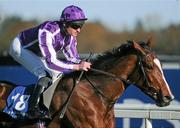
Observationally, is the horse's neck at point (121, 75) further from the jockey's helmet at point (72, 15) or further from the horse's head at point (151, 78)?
the jockey's helmet at point (72, 15)

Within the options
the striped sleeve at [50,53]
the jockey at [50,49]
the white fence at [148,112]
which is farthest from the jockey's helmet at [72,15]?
the white fence at [148,112]

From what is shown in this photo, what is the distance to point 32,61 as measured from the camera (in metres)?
7.13

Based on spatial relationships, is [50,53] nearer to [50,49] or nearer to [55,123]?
[50,49]

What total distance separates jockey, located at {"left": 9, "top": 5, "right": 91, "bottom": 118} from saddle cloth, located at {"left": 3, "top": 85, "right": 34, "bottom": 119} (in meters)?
0.12

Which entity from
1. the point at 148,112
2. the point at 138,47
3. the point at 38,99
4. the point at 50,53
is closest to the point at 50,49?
the point at 50,53

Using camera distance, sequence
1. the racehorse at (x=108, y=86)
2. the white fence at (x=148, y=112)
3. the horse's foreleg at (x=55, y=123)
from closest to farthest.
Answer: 1. the racehorse at (x=108, y=86)
2. the horse's foreleg at (x=55, y=123)
3. the white fence at (x=148, y=112)

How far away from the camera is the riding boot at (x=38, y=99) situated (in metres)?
6.86

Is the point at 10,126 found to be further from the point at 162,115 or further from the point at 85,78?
the point at 162,115

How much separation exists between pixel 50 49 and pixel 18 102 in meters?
0.75

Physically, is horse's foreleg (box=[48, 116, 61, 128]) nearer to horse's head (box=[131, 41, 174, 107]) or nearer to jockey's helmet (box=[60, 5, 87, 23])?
horse's head (box=[131, 41, 174, 107])

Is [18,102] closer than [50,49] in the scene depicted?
No

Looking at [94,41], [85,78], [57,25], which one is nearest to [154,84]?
[85,78]

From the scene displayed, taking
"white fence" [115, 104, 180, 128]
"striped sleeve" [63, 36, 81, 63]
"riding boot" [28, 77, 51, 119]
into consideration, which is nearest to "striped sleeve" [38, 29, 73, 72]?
"riding boot" [28, 77, 51, 119]

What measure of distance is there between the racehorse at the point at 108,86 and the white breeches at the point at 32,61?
168 millimetres
